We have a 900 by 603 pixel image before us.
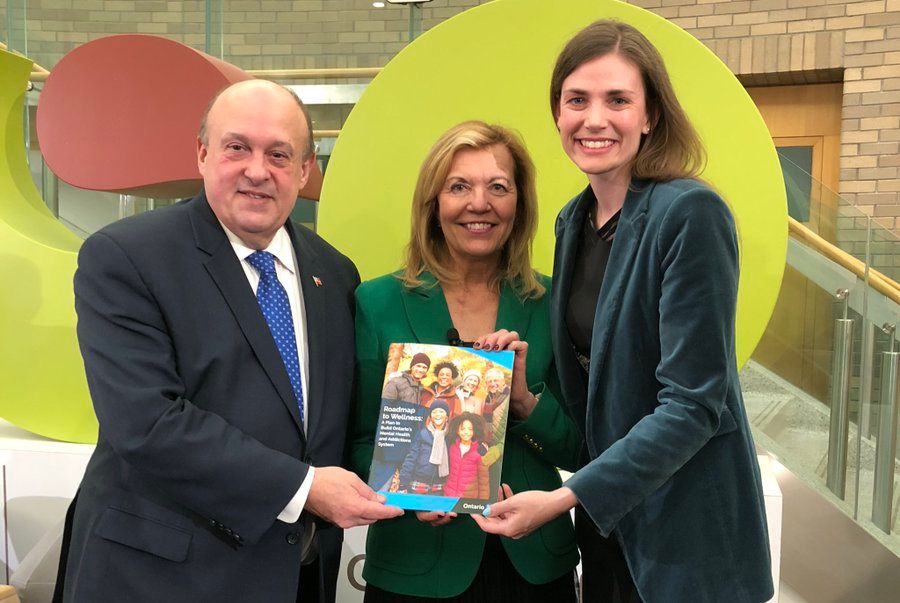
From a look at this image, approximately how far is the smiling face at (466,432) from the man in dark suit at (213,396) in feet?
0.70

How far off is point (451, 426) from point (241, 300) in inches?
20.3

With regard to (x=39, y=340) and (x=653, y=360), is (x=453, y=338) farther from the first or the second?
(x=39, y=340)

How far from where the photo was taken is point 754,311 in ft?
9.29

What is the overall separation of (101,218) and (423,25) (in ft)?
7.62

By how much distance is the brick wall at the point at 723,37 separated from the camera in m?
5.25

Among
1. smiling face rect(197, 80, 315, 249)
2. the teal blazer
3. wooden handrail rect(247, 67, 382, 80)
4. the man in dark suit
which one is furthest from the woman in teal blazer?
wooden handrail rect(247, 67, 382, 80)

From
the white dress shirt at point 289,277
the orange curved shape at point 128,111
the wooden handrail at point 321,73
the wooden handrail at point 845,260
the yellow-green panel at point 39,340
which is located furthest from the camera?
the wooden handrail at point 321,73

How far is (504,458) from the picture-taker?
1995 millimetres

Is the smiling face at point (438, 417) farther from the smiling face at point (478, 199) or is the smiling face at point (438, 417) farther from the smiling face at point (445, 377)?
the smiling face at point (478, 199)

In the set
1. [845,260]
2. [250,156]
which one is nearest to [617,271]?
[250,156]

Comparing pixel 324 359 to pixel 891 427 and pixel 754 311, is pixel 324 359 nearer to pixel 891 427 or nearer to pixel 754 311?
pixel 754 311

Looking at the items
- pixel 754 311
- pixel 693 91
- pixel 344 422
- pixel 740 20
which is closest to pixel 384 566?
pixel 344 422

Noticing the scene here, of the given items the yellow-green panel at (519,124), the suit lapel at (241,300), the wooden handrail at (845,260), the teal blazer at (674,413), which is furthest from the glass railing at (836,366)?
the suit lapel at (241,300)

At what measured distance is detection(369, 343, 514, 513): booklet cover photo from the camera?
5.75 feet
